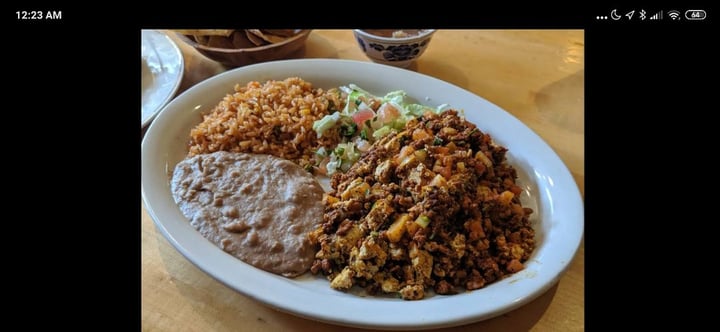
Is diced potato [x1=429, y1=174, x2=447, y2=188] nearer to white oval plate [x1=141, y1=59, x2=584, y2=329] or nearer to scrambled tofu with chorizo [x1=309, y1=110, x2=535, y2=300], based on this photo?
scrambled tofu with chorizo [x1=309, y1=110, x2=535, y2=300]

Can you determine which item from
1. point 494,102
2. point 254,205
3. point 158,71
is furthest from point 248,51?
point 494,102

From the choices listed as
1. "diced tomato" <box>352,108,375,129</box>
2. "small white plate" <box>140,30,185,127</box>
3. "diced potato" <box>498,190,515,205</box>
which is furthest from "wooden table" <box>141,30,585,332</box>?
"diced tomato" <box>352,108,375,129</box>

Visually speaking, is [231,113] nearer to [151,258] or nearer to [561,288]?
[151,258]

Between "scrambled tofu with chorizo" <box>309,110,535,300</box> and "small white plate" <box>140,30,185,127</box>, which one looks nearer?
"scrambled tofu with chorizo" <box>309,110,535,300</box>

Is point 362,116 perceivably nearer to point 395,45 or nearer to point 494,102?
point 395,45

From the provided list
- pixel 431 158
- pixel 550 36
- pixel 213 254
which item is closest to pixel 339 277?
pixel 213 254

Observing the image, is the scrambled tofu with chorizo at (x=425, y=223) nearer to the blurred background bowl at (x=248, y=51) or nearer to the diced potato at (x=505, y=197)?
the diced potato at (x=505, y=197)
